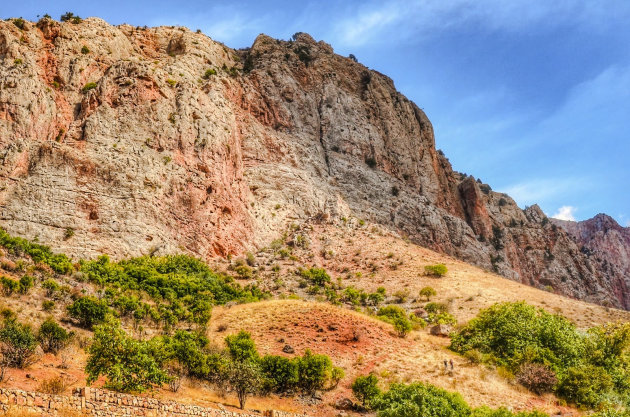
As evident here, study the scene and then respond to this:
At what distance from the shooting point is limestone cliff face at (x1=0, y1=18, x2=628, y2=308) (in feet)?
150

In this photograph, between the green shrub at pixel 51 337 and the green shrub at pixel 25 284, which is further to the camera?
the green shrub at pixel 25 284

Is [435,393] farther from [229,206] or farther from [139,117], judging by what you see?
[139,117]

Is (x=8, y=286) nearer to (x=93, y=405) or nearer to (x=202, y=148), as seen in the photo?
(x=93, y=405)

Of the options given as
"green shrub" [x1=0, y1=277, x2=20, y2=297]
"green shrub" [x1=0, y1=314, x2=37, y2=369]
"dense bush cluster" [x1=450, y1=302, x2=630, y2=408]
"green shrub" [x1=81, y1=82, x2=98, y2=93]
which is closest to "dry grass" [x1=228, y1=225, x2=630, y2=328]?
"dense bush cluster" [x1=450, y1=302, x2=630, y2=408]

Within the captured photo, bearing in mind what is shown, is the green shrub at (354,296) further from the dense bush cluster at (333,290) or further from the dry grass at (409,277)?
the dry grass at (409,277)

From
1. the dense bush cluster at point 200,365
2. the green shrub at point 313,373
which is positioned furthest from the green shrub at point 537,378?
the green shrub at point 313,373

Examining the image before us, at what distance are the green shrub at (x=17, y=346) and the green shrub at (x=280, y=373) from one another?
11.1m

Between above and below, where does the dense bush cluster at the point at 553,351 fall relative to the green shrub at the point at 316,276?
below

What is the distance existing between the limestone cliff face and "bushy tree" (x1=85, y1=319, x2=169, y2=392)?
20.6 meters

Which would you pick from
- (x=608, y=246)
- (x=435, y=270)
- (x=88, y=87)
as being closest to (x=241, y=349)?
(x=435, y=270)

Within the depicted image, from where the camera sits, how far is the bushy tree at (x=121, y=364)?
73.5 ft

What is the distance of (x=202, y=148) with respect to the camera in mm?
55562

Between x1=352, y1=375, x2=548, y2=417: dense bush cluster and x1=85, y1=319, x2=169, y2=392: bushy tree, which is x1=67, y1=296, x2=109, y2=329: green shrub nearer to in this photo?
x1=85, y1=319, x2=169, y2=392: bushy tree

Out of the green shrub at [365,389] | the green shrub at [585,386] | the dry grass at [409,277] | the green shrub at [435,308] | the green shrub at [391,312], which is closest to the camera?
the green shrub at [365,389]
